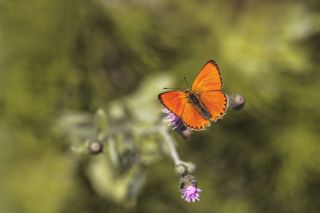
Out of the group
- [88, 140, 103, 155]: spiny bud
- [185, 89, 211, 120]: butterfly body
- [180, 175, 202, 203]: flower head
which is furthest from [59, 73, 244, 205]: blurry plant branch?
[185, 89, 211, 120]: butterfly body

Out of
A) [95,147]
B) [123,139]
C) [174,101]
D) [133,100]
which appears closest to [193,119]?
[174,101]

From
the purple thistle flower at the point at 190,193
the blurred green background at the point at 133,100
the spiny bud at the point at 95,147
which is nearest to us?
the purple thistle flower at the point at 190,193

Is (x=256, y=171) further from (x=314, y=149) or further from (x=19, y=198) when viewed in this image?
(x=19, y=198)

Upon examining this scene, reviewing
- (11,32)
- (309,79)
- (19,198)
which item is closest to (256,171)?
(309,79)

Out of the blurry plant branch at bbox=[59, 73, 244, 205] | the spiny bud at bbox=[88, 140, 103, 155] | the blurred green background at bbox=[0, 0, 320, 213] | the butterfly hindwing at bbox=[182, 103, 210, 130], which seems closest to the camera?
the butterfly hindwing at bbox=[182, 103, 210, 130]

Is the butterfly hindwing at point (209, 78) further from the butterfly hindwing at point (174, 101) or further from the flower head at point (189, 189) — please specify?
the flower head at point (189, 189)

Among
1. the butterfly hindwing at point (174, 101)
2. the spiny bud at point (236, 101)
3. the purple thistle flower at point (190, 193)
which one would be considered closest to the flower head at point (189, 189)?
the purple thistle flower at point (190, 193)

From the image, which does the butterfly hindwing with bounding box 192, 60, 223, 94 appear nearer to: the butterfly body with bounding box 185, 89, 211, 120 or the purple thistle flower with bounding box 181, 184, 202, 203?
the butterfly body with bounding box 185, 89, 211, 120
